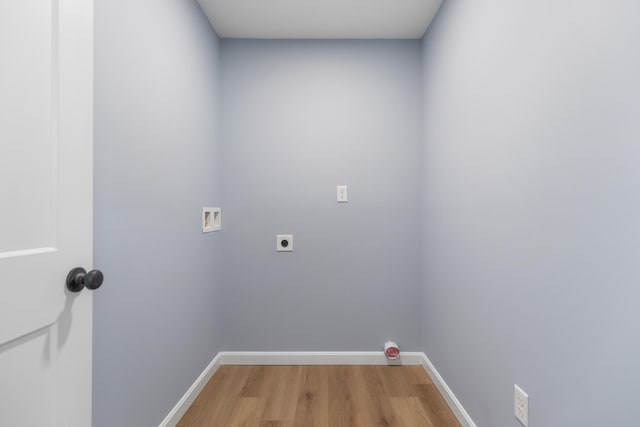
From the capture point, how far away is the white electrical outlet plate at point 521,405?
1107 millimetres

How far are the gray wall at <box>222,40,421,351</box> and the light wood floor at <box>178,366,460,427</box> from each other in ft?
0.64

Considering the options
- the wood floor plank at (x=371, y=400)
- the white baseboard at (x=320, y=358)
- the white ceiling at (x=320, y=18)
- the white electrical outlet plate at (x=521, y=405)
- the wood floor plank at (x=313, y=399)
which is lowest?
the wood floor plank at (x=371, y=400)

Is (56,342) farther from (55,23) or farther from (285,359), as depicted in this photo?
(285,359)

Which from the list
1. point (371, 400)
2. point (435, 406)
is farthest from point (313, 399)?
point (435, 406)

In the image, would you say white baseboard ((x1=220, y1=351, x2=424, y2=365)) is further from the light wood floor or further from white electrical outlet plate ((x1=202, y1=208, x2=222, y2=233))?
white electrical outlet plate ((x1=202, y1=208, x2=222, y2=233))

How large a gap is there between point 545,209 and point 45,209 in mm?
1416

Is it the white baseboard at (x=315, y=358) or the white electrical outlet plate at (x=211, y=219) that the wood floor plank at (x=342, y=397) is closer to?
the white baseboard at (x=315, y=358)

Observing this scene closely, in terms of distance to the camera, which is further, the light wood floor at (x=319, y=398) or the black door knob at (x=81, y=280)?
the light wood floor at (x=319, y=398)

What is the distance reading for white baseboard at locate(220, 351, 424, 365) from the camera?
2.25m

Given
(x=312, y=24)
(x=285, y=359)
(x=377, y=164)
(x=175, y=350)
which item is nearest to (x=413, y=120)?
(x=377, y=164)

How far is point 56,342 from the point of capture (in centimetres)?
77

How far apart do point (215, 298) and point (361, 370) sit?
1.13m

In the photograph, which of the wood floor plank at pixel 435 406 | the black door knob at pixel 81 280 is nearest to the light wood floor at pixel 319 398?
the wood floor plank at pixel 435 406

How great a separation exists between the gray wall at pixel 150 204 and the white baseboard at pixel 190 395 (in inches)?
1.5
